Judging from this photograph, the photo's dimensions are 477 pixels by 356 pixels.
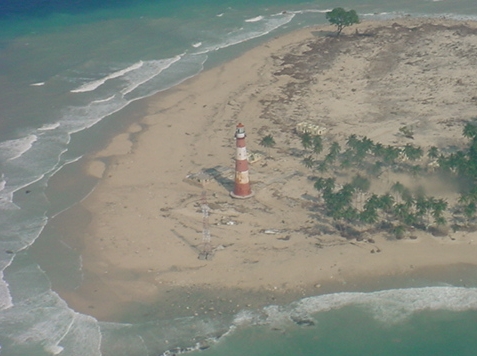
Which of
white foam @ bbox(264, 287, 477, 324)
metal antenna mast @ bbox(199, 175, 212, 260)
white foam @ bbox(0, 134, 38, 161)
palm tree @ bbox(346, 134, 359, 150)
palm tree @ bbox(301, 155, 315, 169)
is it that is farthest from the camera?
white foam @ bbox(0, 134, 38, 161)

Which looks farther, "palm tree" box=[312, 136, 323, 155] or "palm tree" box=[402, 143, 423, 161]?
"palm tree" box=[312, 136, 323, 155]

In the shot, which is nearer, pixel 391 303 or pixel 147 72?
pixel 391 303

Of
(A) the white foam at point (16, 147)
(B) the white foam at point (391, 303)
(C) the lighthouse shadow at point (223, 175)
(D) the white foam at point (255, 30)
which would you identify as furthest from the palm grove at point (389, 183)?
(D) the white foam at point (255, 30)

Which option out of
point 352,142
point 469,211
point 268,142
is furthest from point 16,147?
point 469,211

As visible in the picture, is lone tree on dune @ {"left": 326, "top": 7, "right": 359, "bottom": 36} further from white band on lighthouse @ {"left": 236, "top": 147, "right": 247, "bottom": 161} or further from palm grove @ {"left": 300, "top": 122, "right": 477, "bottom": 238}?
white band on lighthouse @ {"left": 236, "top": 147, "right": 247, "bottom": 161}

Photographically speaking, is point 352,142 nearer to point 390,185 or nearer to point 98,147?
point 390,185

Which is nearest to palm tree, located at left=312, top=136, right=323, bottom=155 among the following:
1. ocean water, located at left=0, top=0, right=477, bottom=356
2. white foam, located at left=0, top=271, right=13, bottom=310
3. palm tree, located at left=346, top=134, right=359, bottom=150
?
palm tree, located at left=346, top=134, right=359, bottom=150

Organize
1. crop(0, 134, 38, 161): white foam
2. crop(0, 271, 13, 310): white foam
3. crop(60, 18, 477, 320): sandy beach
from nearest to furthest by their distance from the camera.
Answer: crop(0, 271, 13, 310): white foam < crop(60, 18, 477, 320): sandy beach < crop(0, 134, 38, 161): white foam
